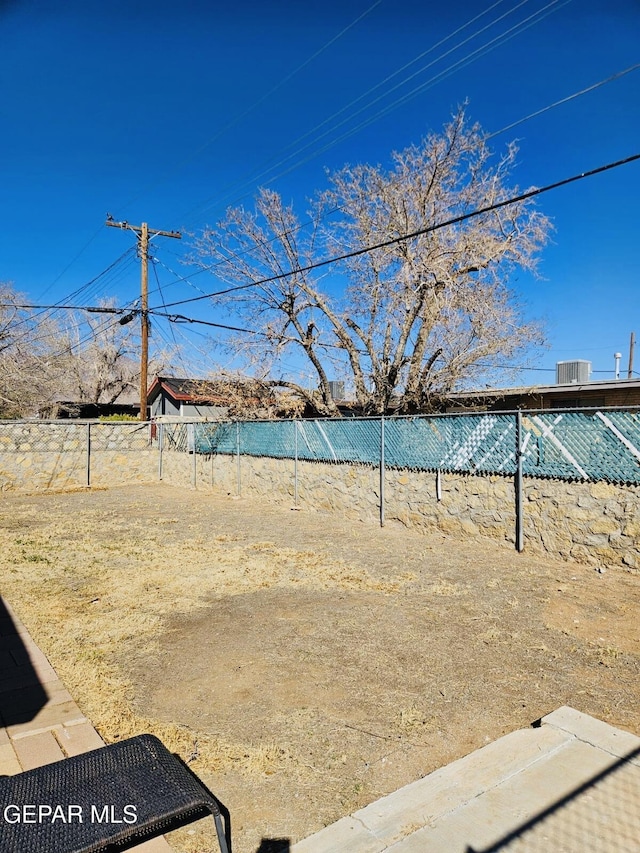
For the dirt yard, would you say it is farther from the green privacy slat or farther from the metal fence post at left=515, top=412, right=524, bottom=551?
the green privacy slat

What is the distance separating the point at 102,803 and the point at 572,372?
1954 centimetres

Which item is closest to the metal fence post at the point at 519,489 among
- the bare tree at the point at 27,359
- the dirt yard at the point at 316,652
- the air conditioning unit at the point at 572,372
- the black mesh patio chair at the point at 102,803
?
the dirt yard at the point at 316,652

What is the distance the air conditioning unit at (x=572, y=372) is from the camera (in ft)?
59.1

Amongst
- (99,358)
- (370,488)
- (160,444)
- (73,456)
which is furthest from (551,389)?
(99,358)

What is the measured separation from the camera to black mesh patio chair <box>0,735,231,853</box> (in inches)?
52.0

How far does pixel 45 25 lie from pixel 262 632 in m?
8.95

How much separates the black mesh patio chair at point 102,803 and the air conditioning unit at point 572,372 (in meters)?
18.4

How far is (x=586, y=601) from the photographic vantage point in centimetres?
538

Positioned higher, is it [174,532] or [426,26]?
[426,26]

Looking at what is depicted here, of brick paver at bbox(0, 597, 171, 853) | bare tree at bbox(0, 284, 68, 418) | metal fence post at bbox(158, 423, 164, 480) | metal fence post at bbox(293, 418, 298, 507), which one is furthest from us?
bare tree at bbox(0, 284, 68, 418)

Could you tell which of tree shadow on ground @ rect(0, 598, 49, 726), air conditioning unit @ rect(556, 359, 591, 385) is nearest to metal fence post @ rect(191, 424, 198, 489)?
tree shadow on ground @ rect(0, 598, 49, 726)

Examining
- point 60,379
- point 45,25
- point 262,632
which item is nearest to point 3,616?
point 262,632

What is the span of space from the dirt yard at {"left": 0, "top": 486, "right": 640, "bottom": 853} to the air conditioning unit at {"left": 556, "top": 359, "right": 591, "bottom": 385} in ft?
41.3

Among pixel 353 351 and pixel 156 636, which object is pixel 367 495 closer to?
pixel 156 636
